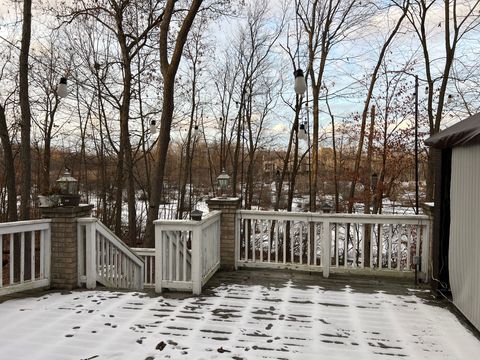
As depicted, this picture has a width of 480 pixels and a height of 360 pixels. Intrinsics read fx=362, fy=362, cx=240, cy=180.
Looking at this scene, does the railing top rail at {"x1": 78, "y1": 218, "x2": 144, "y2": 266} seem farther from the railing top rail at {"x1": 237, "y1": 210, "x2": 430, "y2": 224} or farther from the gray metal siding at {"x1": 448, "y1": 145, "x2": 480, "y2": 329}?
the gray metal siding at {"x1": 448, "y1": 145, "x2": 480, "y2": 329}

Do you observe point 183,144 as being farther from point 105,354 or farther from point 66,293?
point 105,354

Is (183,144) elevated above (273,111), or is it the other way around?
(273,111)

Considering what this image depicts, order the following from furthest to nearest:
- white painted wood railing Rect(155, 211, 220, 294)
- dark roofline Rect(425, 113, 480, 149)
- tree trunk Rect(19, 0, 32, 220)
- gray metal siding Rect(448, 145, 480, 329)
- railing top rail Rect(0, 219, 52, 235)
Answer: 1. tree trunk Rect(19, 0, 32, 220)
2. white painted wood railing Rect(155, 211, 220, 294)
3. railing top rail Rect(0, 219, 52, 235)
4. gray metal siding Rect(448, 145, 480, 329)
5. dark roofline Rect(425, 113, 480, 149)

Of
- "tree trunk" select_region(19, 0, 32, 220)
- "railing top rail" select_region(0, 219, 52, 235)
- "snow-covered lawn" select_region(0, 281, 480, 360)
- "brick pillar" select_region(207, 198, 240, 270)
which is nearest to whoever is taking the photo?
"snow-covered lawn" select_region(0, 281, 480, 360)

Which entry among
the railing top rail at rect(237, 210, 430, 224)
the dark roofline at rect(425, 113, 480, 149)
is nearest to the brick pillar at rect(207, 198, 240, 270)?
the railing top rail at rect(237, 210, 430, 224)

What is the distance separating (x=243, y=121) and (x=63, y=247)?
41.8ft

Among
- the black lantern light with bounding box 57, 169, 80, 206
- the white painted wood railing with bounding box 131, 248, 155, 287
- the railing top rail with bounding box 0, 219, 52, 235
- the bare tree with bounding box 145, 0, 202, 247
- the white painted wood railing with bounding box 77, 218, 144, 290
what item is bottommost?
the white painted wood railing with bounding box 131, 248, 155, 287

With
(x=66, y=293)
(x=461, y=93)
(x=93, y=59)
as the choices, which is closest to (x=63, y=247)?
(x=66, y=293)

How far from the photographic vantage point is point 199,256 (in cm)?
405

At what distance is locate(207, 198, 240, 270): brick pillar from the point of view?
5.18 meters

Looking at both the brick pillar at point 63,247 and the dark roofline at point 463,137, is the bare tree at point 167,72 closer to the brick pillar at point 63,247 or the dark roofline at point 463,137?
the brick pillar at point 63,247

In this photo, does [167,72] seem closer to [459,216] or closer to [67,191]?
[67,191]

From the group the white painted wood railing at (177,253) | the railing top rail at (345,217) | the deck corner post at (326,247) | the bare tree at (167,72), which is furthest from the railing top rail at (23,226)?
the bare tree at (167,72)

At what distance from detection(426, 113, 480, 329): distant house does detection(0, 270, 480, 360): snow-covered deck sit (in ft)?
1.05
